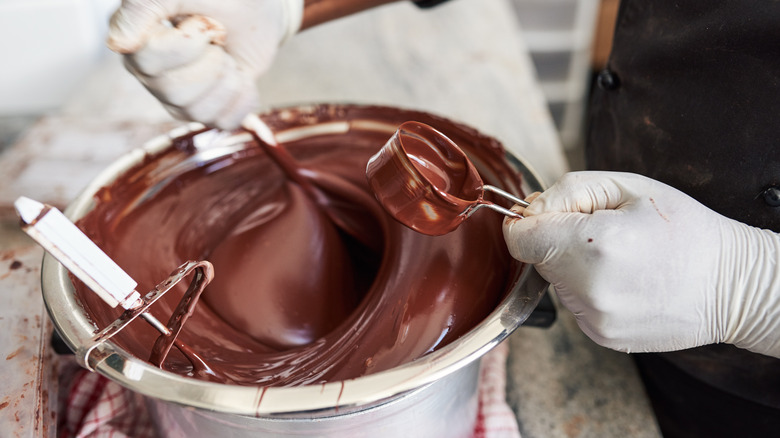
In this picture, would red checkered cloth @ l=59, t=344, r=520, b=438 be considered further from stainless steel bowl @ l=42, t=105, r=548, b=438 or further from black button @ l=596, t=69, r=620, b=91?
black button @ l=596, t=69, r=620, b=91

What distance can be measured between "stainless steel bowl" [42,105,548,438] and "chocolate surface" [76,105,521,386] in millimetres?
51

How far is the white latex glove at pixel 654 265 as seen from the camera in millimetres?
692

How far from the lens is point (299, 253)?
98cm

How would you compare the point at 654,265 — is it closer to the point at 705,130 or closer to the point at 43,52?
the point at 705,130

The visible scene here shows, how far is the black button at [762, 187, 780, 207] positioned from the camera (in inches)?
29.9

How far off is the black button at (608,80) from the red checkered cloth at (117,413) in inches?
21.7

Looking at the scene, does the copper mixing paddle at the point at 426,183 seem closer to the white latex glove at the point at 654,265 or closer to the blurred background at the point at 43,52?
the white latex glove at the point at 654,265

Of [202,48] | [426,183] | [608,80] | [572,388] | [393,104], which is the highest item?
[202,48]

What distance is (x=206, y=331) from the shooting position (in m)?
0.88

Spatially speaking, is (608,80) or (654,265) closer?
(654,265)

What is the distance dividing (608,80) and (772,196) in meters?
0.33

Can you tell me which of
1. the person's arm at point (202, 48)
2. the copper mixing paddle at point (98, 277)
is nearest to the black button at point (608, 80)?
the person's arm at point (202, 48)

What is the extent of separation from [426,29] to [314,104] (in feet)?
3.66

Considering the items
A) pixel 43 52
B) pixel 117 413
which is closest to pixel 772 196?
pixel 117 413
